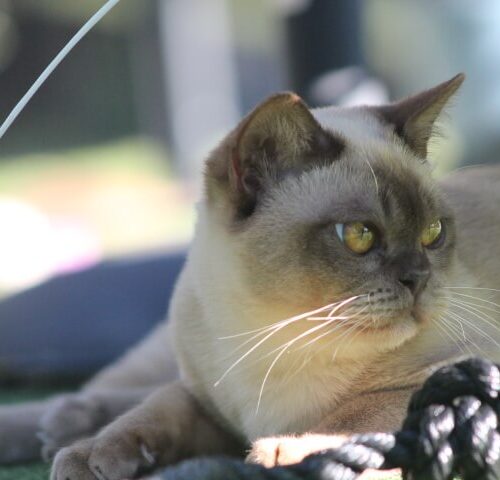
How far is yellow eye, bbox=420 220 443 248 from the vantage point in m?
1.26

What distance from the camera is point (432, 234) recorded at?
128cm

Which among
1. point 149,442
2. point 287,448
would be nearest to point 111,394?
point 149,442

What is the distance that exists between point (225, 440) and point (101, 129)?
413cm

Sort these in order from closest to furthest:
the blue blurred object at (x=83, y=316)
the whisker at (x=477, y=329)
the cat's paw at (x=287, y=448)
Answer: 1. the cat's paw at (x=287, y=448)
2. the whisker at (x=477, y=329)
3. the blue blurred object at (x=83, y=316)

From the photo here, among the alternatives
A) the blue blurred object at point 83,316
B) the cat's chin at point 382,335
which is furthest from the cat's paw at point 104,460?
the blue blurred object at point 83,316

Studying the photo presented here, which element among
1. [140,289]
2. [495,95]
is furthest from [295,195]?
[495,95]

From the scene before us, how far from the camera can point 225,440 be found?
56.5 inches

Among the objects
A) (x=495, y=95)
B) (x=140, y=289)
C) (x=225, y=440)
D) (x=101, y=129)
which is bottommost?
(x=225, y=440)

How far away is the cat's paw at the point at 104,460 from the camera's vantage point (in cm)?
120

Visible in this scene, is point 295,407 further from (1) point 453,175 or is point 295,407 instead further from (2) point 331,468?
(1) point 453,175

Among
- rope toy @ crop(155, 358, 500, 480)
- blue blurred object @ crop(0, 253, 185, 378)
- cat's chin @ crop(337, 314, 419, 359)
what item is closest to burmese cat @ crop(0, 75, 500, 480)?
cat's chin @ crop(337, 314, 419, 359)

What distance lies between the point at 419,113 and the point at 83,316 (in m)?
1.16

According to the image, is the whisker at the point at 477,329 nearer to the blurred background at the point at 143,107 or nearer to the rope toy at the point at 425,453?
the rope toy at the point at 425,453

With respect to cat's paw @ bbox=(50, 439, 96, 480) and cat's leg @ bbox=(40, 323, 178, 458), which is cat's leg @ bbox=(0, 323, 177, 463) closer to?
cat's leg @ bbox=(40, 323, 178, 458)
